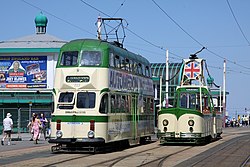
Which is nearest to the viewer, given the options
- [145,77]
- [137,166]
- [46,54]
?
[137,166]

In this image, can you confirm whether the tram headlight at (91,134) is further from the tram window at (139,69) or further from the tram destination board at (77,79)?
the tram window at (139,69)

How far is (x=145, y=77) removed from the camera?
98.8 feet

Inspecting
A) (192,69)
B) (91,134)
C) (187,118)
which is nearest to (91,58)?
(91,134)

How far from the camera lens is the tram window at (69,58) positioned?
891 inches

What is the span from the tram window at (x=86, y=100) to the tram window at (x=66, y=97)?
1.04ft

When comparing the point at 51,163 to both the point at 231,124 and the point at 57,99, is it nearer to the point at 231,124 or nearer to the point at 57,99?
the point at 57,99

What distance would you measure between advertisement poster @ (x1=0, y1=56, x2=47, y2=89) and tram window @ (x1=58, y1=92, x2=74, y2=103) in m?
28.7

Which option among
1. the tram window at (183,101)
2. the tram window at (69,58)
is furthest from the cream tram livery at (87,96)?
the tram window at (183,101)

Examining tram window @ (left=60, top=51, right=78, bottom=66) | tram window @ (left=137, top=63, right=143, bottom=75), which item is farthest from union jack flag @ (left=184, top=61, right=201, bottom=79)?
tram window @ (left=60, top=51, right=78, bottom=66)

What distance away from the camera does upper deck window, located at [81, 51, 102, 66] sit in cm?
2244

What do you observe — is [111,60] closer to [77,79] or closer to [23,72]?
[77,79]

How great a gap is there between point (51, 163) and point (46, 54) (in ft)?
110

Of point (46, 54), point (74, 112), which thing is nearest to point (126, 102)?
point (74, 112)

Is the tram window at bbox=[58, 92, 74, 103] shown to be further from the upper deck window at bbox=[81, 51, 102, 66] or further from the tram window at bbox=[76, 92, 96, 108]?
the upper deck window at bbox=[81, 51, 102, 66]
